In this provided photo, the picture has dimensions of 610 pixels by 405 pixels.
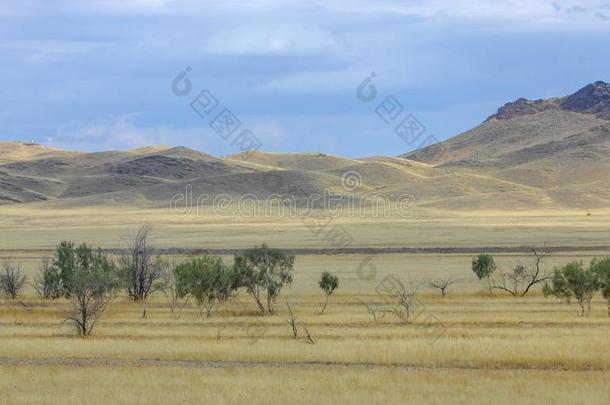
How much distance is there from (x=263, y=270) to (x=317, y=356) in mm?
15780

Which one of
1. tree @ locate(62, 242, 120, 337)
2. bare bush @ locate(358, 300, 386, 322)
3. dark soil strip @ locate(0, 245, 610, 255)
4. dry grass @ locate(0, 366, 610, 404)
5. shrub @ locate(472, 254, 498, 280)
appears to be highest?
dark soil strip @ locate(0, 245, 610, 255)

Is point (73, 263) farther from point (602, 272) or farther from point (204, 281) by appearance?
point (602, 272)

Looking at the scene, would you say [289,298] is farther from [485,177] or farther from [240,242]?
[485,177]

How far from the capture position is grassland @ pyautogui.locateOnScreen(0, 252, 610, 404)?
16.5m

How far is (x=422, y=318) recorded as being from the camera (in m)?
30.1

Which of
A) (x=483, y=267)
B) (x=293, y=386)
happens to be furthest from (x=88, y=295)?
(x=483, y=267)

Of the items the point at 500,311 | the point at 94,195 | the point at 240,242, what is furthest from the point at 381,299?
the point at 94,195

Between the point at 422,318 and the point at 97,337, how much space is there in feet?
32.2

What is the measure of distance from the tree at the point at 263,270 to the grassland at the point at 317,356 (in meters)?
1.55

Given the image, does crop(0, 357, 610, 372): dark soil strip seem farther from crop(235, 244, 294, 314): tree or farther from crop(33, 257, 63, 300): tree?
crop(33, 257, 63, 300): tree

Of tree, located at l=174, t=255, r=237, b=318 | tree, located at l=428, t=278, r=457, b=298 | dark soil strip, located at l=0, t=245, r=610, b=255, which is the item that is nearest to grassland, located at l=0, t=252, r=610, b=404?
tree, located at l=174, t=255, r=237, b=318

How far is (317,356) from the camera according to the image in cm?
2144

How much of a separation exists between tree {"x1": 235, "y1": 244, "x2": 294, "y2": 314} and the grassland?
1.55m

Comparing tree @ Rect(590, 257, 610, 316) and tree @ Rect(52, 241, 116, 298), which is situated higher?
tree @ Rect(52, 241, 116, 298)
